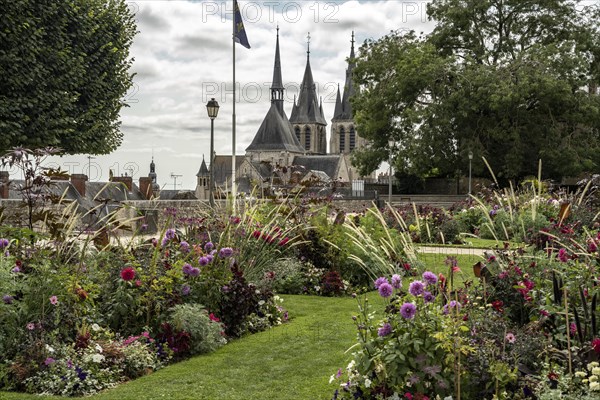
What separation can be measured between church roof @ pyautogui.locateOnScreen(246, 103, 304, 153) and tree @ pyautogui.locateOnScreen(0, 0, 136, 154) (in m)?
81.6

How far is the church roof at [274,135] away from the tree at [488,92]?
199 ft

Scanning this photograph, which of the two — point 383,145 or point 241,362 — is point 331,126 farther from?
point 241,362

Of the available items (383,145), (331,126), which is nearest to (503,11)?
(383,145)

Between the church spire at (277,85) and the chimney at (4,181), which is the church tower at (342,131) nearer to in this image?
the church spire at (277,85)

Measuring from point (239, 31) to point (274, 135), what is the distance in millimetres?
82849

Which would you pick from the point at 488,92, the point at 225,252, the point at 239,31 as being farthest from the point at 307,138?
the point at 225,252

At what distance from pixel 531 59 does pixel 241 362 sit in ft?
121

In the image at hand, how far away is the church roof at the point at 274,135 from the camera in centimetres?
10569

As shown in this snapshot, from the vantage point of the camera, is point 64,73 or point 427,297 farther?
point 64,73

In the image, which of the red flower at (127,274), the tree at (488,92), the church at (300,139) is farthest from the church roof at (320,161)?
the red flower at (127,274)

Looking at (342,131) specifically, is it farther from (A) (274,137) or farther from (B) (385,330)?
(B) (385,330)

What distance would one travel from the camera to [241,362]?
22.4 feet

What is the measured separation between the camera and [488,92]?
1507 inches

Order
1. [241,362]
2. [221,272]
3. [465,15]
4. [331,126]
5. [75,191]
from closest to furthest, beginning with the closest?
1. [241,362]
2. [221,272]
3. [75,191]
4. [465,15]
5. [331,126]
